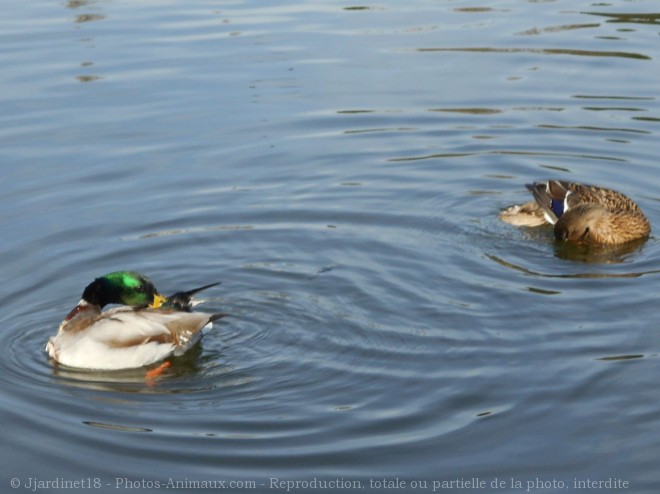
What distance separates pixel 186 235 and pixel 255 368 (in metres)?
2.85

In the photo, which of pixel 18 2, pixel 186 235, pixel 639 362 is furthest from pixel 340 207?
pixel 18 2

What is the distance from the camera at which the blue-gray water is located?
745 cm

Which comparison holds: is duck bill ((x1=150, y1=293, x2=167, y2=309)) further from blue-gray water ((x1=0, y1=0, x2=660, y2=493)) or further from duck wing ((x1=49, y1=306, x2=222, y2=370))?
blue-gray water ((x1=0, y1=0, x2=660, y2=493))

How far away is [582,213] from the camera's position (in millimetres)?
11219

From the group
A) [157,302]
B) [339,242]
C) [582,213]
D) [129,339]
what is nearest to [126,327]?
[129,339]

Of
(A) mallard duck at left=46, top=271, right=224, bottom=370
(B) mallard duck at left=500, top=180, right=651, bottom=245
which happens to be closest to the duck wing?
(A) mallard duck at left=46, top=271, right=224, bottom=370

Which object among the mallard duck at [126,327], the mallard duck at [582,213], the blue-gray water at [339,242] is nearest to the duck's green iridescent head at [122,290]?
the mallard duck at [126,327]

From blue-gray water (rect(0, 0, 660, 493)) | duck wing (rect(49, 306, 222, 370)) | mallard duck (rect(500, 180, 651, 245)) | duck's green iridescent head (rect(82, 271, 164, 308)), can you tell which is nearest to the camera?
blue-gray water (rect(0, 0, 660, 493))

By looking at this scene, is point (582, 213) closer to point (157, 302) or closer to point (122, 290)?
point (157, 302)

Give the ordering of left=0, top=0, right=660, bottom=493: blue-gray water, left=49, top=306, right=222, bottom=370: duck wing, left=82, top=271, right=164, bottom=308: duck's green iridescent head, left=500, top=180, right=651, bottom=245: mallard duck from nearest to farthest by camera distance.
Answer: left=0, top=0, right=660, bottom=493: blue-gray water → left=49, top=306, right=222, bottom=370: duck wing → left=82, top=271, right=164, bottom=308: duck's green iridescent head → left=500, top=180, right=651, bottom=245: mallard duck

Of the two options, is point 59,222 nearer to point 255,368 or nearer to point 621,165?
point 255,368

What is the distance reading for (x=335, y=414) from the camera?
780 centimetres

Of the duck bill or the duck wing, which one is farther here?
the duck bill

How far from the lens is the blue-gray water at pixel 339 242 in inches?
293
